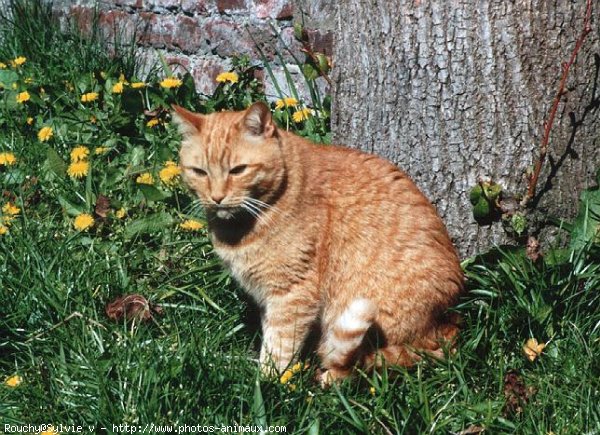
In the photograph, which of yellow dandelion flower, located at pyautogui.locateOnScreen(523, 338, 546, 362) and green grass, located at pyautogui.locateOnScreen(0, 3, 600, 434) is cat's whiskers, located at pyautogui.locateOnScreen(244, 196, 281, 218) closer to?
green grass, located at pyautogui.locateOnScreen(0, 3, 600, 434)

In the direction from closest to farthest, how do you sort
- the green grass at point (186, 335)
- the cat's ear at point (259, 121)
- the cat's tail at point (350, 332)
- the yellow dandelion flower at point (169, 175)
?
the green grass at point (186, 335) → the cat's tail at point (350, 332) → the cat's ear at point (259, 121) → the yellow dandelion flower at point (169, 175)

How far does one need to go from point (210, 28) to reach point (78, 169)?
132 centimetres

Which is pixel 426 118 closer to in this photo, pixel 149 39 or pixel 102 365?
pixel 102 365

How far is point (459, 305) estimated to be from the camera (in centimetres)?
336

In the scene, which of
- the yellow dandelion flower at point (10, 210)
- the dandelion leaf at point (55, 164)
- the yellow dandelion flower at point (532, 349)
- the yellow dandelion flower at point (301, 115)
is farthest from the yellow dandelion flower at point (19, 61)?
the yellow dandelion flower at point (532, 349)

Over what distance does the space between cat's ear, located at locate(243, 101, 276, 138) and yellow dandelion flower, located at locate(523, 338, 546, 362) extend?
1166 mm

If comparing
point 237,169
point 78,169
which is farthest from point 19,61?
point 237,169

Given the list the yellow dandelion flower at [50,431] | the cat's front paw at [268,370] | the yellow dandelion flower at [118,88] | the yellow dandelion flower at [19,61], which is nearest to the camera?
the yellow dandelion flower at [50,431]

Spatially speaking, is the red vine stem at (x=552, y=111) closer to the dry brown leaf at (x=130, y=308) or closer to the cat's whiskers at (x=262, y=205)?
the cat's whiskers at (x=262, y=205)

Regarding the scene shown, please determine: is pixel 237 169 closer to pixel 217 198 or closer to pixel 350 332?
pixel 217 198

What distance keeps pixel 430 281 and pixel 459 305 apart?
0.15 metres

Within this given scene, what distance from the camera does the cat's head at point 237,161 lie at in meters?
3.29

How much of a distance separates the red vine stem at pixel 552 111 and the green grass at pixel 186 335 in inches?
9.7

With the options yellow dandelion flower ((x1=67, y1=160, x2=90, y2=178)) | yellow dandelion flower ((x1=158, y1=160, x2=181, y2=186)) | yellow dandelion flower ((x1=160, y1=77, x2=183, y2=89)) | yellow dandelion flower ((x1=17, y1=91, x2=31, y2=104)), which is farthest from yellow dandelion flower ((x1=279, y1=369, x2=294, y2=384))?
yellow dandelion flower ((x1=17, y1=91, x2=31, y2=104))
